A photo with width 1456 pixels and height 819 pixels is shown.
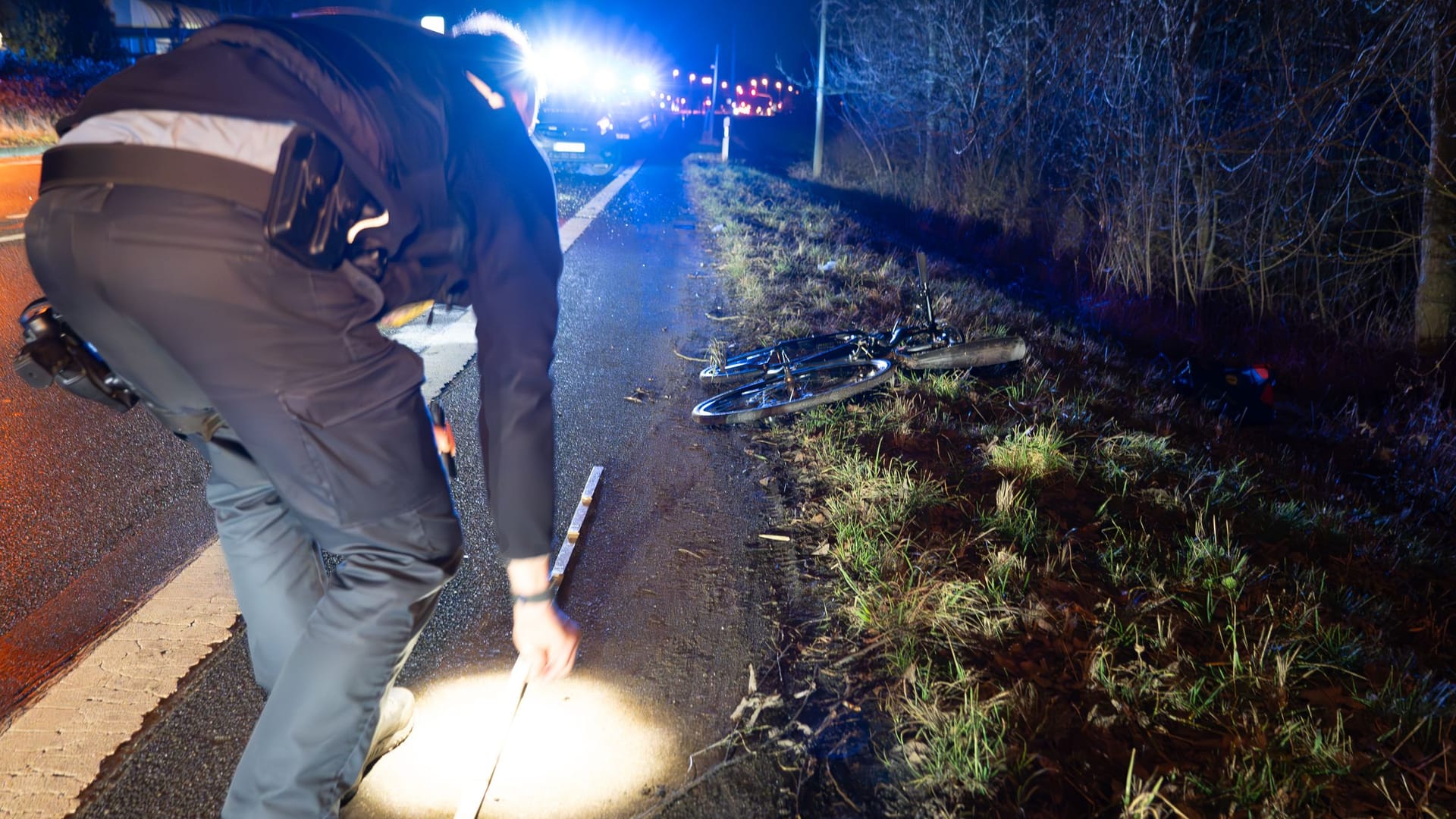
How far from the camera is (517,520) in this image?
1.48 m

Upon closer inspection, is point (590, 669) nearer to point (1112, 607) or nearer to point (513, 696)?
point (513, 696)

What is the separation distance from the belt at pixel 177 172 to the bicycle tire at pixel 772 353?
359 centimetres

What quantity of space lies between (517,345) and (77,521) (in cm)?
271

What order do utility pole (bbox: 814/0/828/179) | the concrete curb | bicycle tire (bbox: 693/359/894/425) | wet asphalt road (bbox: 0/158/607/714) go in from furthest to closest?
1. utility pole (bbox: 814/0/828/179)
2. the concrete curb
3. bicycle tire (bbox: 693/359/894/425)
4. wet asphalt road (bbox: 0/158/607/714)

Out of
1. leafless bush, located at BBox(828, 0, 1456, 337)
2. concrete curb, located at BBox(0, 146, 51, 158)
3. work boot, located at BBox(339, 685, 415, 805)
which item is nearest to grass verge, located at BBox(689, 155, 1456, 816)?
work boot, located at BBox(339, 685, 415, 805)

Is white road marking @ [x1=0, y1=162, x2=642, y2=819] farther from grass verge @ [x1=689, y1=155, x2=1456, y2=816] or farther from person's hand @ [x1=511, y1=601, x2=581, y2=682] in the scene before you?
grass verge @ [x1=689, y1=155, x2=1456, y2=816]

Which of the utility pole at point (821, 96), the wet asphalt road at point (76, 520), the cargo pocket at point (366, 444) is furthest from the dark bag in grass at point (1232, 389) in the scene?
the utility pole at point (821, 96)

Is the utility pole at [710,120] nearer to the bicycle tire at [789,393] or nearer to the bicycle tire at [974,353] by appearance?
the bicycle tire at [974,353]

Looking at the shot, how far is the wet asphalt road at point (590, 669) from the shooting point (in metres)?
1.95

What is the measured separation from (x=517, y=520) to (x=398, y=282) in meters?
0.52

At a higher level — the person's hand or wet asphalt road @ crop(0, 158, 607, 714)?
the person's hand

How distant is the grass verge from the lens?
1.93m

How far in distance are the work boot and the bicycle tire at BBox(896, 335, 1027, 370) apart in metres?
3.58

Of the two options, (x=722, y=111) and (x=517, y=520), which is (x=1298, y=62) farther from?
(x=722, y=111)
